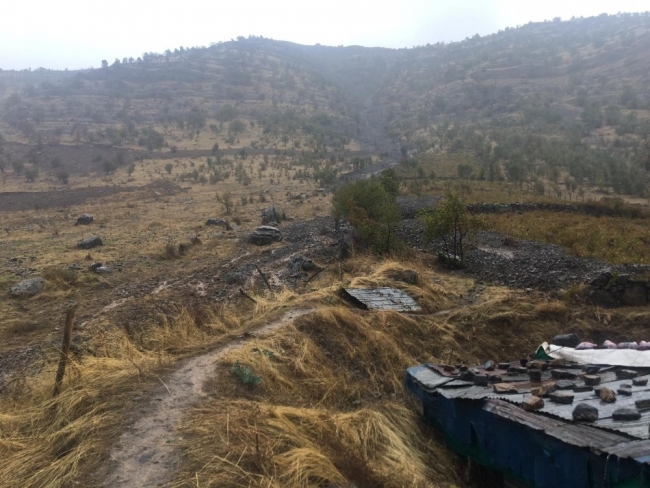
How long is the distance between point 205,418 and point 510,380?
151 inches

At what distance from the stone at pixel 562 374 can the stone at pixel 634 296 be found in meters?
5.50

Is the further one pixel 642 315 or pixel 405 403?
pixel 642 315

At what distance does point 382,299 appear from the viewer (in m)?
9.73

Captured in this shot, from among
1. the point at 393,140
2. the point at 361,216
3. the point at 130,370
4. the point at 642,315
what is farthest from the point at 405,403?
the point at 393,140

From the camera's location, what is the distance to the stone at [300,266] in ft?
44.7

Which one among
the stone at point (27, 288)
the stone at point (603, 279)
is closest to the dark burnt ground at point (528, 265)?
A: the stone at point (603, 279)

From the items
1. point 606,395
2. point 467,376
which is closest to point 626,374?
point 606,395

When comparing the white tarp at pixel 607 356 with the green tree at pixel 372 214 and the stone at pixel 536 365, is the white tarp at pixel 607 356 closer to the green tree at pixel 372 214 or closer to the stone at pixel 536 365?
the stone at pixel 536 365

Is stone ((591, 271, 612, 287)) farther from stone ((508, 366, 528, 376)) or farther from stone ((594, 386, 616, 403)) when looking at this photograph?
stone ((594, 386, 616, 403))

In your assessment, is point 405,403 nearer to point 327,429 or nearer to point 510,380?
point 510,380

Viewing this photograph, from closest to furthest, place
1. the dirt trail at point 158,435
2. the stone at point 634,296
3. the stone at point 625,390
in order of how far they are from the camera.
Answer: the dirt trail at point 158,435
the stone at point 625,390
the stone at point 634,296

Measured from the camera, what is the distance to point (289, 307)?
8719mm

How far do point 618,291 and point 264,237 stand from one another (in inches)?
446

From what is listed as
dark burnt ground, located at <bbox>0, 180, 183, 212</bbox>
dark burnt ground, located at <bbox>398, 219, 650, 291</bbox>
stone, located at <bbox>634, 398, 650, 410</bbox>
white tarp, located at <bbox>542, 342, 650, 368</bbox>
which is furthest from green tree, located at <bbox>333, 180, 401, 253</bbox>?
dark burnt ground, located at <bbox>0, 180, 183, 212</bbox>
